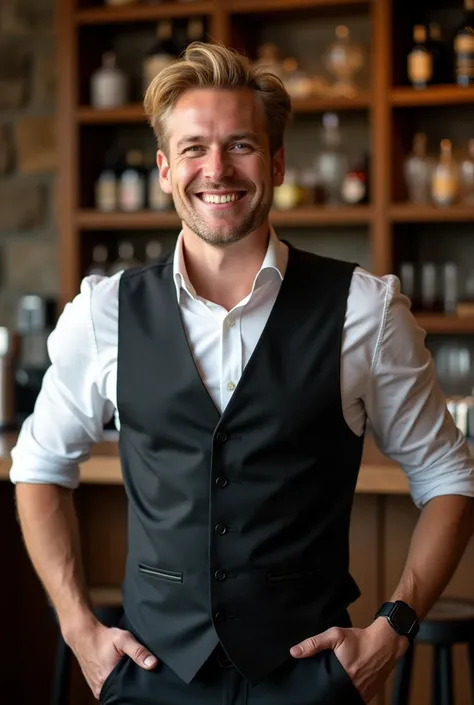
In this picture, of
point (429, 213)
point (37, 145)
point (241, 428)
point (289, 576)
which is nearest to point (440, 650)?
point (289, 576)

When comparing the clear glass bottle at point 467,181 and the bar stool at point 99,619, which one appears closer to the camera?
the bar stool at point 99,619

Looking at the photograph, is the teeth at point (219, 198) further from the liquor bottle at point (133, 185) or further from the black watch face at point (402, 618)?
the liquor bottle at point (133, 185)

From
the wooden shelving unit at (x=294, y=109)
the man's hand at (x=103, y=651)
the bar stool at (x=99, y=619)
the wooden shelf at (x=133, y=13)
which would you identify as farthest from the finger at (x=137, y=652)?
the wooden shelf at (x=133, y=13)

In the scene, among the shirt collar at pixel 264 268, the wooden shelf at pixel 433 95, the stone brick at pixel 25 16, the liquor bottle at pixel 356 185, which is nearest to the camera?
the shirt collar at pixel 264 268

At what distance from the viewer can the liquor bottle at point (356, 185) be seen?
404 cm

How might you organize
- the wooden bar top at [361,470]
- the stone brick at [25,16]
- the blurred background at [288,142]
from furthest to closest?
the stone brick at [25,16], the blurred background at [288,142], the wooden bar top at [361,470]

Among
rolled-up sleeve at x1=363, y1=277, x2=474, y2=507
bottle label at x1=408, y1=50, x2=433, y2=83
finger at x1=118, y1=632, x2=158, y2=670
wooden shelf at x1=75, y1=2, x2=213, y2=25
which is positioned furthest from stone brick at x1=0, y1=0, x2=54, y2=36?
finger at x1=118, y1=632, x2=158, y2=670

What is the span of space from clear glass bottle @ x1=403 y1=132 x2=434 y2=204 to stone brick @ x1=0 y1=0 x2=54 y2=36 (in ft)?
5.52

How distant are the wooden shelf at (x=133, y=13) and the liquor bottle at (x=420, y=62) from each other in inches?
32.2

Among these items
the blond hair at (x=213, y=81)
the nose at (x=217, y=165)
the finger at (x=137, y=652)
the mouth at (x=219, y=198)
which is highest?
the blond hair at (x=213, y=81)

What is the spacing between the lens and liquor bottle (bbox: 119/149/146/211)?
428 cm

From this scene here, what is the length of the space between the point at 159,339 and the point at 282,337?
18 centimetres

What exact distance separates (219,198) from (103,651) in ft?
2.23

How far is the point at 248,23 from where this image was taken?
4.20 m
